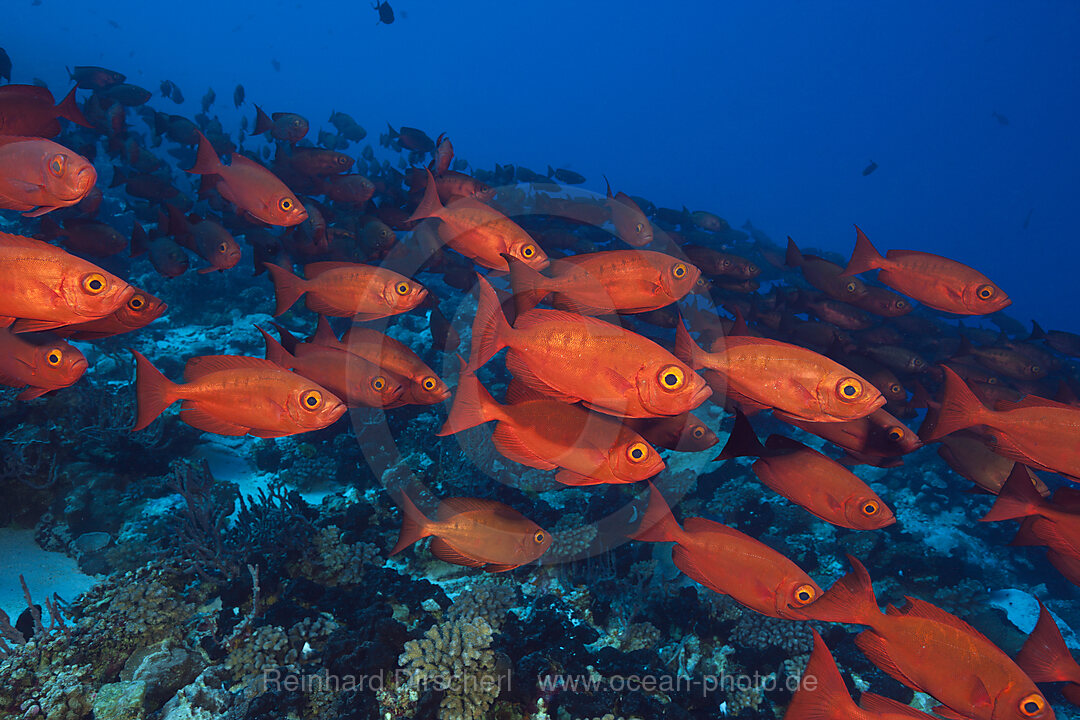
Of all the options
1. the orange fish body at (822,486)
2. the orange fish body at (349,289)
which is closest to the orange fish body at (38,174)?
the orange fish body at (349,289)

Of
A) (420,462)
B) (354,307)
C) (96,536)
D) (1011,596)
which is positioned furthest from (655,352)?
(1011,596)

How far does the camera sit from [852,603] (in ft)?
8.82

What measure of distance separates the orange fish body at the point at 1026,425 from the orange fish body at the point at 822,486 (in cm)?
57

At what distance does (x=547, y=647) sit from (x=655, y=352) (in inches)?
130

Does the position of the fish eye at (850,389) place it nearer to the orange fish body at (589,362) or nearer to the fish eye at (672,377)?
the orange fish body at (589,362)

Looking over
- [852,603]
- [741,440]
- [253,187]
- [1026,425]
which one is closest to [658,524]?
[741,440]

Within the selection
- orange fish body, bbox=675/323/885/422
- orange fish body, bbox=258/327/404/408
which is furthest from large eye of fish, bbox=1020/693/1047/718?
orange fish body, bbox=258/327/404/408

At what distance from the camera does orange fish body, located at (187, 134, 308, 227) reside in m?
4.92

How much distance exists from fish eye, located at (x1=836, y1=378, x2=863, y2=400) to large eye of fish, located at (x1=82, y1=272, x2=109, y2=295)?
360 cm

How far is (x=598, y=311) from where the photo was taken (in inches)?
131

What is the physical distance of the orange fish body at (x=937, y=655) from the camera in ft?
8.55

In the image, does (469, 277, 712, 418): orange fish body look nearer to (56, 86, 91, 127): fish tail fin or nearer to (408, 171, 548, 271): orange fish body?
(408, 171, 548, 271): orange fish body

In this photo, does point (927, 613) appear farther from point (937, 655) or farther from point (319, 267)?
point (319, 267)

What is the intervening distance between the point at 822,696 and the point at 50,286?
428 centimetres
